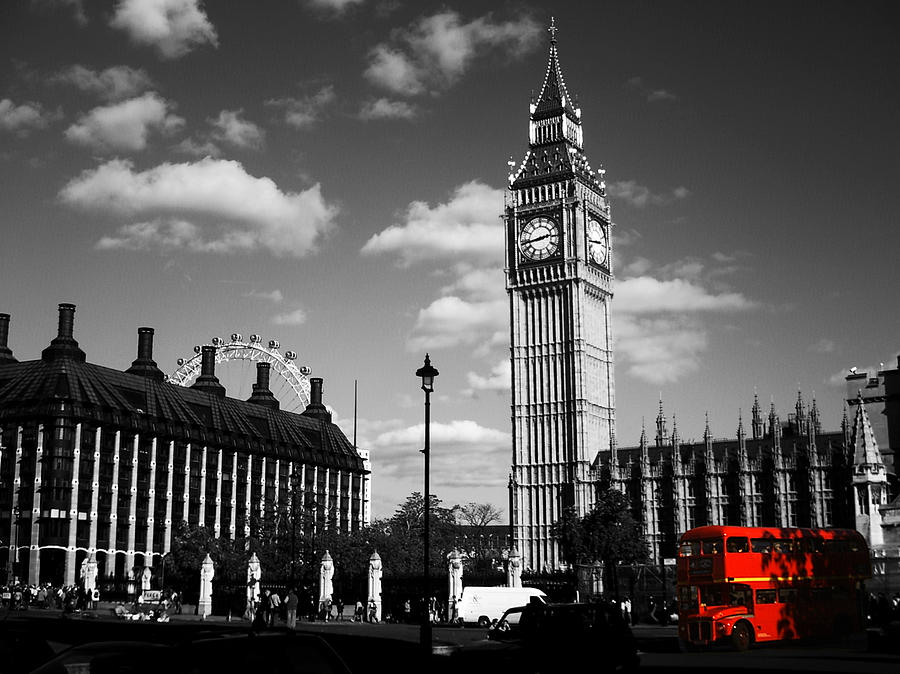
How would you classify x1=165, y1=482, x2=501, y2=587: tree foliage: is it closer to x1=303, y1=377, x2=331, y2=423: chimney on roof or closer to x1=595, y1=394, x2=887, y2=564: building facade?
x1=595, y1=394, x2=887, y2=564: building facade

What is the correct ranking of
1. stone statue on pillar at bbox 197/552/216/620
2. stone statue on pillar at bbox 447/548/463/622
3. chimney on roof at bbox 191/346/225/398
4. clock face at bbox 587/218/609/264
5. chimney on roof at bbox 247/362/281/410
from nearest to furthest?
stone statue on pillar at bbox 447/548/463/622 → stone statue on pillar at bbox 197/552/216/620 → clock face at bbox 587/218/609/264 → chimney on roof at bbox 191/346/225/398 → chimney on roof at bbox 247/362/281/410

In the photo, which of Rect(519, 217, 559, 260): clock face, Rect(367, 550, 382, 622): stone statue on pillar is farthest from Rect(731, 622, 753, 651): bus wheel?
Rect(519, 217, 559, 260): clock face

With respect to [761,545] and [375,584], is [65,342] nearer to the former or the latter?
[375,584]

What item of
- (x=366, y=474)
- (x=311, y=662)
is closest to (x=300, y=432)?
(x=366, y=474)

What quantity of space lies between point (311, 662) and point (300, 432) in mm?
134207

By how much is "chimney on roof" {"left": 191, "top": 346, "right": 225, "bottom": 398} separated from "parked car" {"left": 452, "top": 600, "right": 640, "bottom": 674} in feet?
372

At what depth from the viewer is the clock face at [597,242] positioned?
11733cm

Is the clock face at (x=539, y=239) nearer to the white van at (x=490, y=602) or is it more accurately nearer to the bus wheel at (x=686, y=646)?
the white van at (x=490, y=602)

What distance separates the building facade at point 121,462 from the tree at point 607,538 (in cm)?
2250

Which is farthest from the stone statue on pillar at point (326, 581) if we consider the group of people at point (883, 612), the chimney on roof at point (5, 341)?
the chimney on roof at point (5, 341)

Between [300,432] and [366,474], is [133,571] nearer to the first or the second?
[300,432]

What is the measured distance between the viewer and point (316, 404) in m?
156

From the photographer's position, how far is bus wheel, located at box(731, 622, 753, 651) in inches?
1294

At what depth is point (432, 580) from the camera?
6281cm
